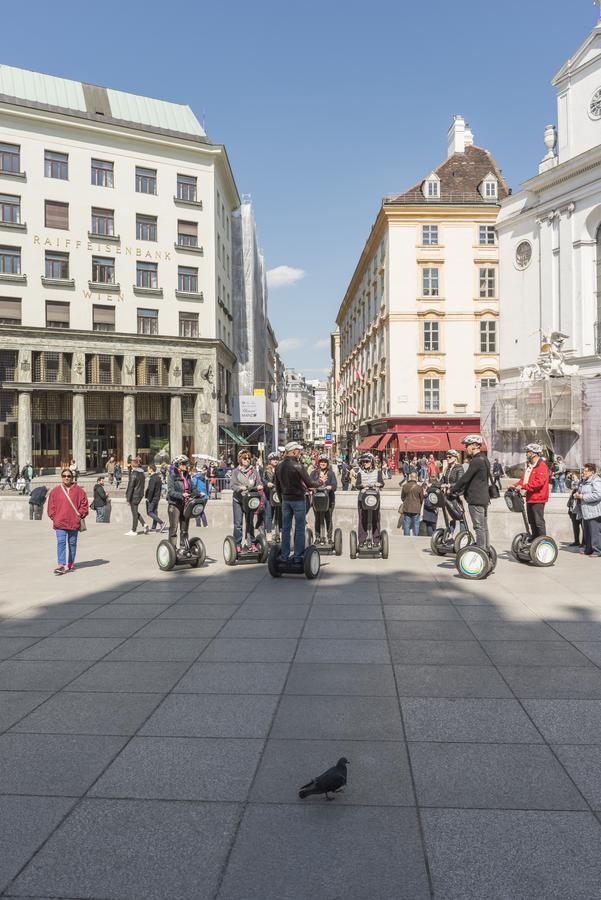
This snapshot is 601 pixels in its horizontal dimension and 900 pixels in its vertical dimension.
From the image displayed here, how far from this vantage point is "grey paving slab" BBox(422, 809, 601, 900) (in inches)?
111

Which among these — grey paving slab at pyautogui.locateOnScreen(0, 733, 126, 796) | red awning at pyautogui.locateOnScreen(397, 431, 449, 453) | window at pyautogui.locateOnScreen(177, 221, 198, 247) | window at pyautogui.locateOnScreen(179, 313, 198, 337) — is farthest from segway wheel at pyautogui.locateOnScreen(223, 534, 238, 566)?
red awning at pyautogui.locateOnScreen(397, 431, 449, 453)

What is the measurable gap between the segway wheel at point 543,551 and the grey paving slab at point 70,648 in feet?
22.1

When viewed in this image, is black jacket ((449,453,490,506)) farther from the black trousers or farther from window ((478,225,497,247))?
window ((478,225,497,247))

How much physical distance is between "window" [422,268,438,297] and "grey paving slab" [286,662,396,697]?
45.0 metres

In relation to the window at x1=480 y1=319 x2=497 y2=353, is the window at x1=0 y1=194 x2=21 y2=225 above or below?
above

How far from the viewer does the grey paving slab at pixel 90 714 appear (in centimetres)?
454

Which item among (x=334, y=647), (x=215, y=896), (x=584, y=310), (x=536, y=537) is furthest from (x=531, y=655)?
(x=584, y=310)

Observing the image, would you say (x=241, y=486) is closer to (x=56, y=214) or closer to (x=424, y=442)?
(x=56, y=214)

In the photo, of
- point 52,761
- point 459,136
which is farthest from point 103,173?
point 52,761

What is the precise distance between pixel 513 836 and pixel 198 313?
4217 centimetres

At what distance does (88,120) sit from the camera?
4019 centimetres

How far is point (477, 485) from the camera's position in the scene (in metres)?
10.1

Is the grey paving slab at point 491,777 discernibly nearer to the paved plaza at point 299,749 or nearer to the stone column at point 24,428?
the paved plaza at point 299,749

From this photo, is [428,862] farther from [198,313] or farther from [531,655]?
[198,313]
